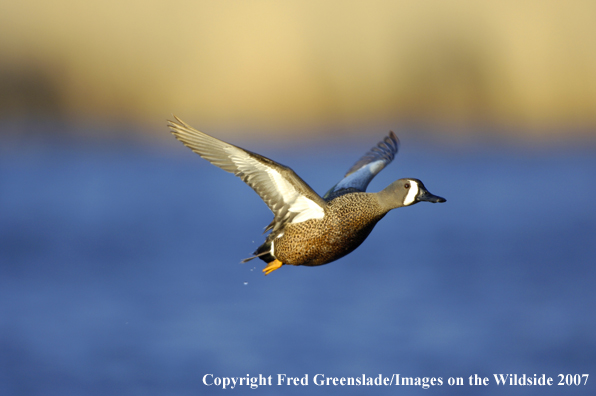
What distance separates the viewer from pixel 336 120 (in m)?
18.5

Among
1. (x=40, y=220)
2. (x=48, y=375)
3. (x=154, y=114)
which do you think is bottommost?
(x=48, y=375)

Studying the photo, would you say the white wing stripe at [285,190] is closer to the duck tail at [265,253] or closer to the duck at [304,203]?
the duck at [304,203]

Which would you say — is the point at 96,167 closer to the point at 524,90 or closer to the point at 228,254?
the point at 228,254

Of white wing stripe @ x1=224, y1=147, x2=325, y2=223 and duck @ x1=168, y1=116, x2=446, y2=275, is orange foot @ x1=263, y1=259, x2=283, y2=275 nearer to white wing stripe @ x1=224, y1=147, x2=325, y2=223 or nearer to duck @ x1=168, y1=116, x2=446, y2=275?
duck @ x1=168, y1=116, x2=446, y2=275

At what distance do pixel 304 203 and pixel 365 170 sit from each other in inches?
60.2

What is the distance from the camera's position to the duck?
15.9ft

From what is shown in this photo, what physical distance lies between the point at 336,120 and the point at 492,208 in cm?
462

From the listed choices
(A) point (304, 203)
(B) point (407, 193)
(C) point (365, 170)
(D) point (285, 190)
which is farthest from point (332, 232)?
(C) point (365, 170)

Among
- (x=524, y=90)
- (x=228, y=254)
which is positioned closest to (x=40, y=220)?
(x=228, y=254)

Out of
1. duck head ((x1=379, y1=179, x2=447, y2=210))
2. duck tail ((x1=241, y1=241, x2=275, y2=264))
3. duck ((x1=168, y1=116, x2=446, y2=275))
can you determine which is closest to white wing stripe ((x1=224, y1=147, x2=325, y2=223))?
duck ((x1=168, y1=116, x2=446, y2=275))

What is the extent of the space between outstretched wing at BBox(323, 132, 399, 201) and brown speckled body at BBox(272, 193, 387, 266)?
0.37 meters

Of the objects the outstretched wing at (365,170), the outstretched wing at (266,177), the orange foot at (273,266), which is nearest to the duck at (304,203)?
the outstretched wing at (266,177)

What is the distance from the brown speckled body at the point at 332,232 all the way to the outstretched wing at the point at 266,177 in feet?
0.25

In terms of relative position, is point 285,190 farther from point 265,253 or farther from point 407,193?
point 407,193
